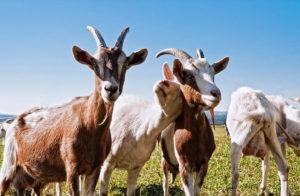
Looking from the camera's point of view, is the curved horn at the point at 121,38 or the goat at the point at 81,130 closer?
the goat at the point at 81,130

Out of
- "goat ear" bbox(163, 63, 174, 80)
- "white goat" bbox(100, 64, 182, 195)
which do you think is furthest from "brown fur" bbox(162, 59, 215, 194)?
"goat ear" bbox(163, 63, 174, 80)

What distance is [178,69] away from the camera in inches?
245

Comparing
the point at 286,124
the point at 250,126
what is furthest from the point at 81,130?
the point at 286,124

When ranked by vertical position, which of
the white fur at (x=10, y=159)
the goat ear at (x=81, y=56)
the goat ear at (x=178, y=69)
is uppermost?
the goat ear at (x=81, y=56)

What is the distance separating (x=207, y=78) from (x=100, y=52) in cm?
161

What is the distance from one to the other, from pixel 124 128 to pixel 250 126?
2441 millimetres

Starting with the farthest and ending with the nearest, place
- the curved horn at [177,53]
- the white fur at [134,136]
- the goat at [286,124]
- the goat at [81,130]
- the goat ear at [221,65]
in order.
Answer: the goat at [286,124]
the white fur at [134,136]
the goat ear at [221,65]
the curved horn at [177,53]
the goat at [81,130]

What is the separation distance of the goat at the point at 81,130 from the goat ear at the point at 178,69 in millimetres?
609

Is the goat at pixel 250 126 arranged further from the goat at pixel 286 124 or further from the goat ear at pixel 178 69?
the goat ear at pixel 178 69

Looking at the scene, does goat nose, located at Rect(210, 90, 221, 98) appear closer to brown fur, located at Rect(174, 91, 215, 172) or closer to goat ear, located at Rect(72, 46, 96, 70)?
brown fur, located at Rect(174, 91, 215, 172)

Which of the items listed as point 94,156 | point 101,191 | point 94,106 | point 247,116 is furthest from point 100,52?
point 247,116

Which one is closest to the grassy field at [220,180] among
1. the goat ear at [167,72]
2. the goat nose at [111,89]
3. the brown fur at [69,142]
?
the goat ear at [167,72]

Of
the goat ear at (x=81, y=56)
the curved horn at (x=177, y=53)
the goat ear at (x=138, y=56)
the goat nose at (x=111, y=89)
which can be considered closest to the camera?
the goat nose at (x=111, y=89)

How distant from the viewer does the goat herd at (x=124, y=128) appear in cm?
595
